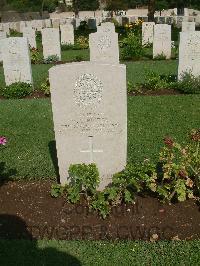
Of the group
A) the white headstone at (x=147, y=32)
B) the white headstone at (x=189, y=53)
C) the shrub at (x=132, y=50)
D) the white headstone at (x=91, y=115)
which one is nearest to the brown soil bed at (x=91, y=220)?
the white headstone at (x=91, y=115)

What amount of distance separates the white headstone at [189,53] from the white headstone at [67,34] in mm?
12636

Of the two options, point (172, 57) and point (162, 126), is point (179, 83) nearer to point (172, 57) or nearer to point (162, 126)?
point (162, 126)

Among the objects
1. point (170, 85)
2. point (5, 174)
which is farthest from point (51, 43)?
point (5, 174)

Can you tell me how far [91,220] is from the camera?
16.3 ft

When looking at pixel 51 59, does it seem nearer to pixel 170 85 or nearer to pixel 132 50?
pixel 132 50

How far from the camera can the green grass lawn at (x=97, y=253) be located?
164 inches

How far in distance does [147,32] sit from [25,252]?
750 inches

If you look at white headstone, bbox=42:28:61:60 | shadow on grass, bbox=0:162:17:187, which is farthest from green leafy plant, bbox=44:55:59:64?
shadow on grass, bbox=0:162:17:187

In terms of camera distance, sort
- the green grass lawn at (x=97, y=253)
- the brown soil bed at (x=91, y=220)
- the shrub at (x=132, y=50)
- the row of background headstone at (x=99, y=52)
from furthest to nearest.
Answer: the shrub at (x=132, y=50) → the row of background headstone at (x=99, y=52) → the brown soil bed at (x=91, y=220) → the green grass lawn at (x=97, y=253)

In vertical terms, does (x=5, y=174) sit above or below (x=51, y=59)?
below

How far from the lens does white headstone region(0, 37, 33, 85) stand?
11.7 m

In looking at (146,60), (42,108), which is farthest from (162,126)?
(146,60)

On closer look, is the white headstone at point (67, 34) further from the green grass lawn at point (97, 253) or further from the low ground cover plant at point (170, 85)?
the green grass lawn at point (97, 253)

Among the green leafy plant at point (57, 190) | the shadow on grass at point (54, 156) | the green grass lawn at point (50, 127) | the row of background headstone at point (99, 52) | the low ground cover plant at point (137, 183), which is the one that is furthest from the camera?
the row of background headstone at point (99, 52)
